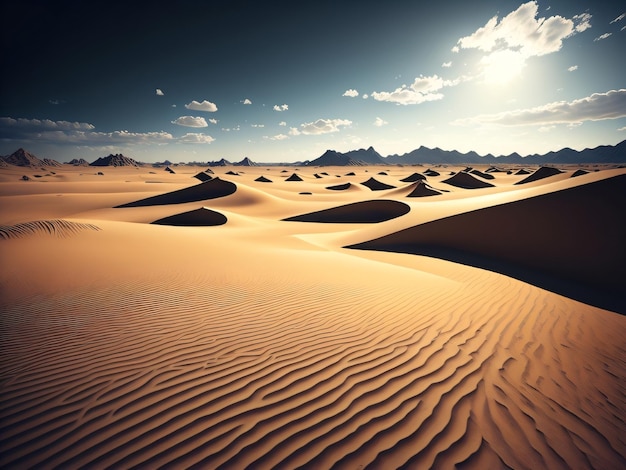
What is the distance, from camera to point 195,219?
64.3ft

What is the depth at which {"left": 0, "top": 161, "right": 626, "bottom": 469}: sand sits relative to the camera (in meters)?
2.27

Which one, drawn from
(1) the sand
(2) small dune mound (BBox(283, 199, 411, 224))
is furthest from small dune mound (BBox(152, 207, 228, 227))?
(1) the sand

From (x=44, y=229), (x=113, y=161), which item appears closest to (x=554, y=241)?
(x=44, y=229)

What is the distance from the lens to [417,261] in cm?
921

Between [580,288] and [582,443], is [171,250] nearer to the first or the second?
[582,443]

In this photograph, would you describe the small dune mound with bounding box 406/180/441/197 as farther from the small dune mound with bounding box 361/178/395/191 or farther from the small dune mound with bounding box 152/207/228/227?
the small dune mound with bounding box 152/207/228/227

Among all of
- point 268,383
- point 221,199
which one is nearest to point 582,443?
point 268,383

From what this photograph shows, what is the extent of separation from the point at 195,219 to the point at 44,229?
997 centimetres

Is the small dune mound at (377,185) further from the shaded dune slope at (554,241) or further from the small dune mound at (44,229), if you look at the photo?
the small dune mound at (44,229)

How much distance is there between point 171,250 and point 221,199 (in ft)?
64.7

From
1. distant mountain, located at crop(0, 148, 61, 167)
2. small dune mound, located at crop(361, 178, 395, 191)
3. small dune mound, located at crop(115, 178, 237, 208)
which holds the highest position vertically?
distant mountain, located at crop(0, 148, 61, 167)

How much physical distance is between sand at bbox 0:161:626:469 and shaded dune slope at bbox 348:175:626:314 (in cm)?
6

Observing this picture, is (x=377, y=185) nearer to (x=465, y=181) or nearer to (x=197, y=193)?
(x=465, y=181)

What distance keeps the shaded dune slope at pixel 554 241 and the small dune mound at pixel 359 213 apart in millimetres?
8428
